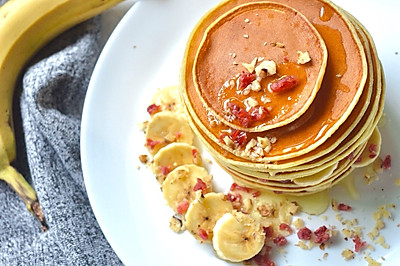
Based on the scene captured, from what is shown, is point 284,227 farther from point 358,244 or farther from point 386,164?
point 386,164

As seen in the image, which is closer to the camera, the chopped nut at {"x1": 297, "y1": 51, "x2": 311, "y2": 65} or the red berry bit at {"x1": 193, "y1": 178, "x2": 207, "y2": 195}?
the chopped nut at {"x1": 297, "y1": 51, "x2": 311, "y2": 65}

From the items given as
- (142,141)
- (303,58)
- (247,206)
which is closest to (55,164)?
(142,141)

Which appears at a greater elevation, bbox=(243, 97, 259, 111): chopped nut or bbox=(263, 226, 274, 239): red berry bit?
bbox=(243, 97, 259, 111): chopped nut

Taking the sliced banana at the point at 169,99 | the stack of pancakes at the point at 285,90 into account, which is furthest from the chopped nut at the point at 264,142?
the sliced banana at the point at 169,99

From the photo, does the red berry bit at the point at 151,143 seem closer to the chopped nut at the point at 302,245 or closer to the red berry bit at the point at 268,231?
the red berry bit at the point at 268,231

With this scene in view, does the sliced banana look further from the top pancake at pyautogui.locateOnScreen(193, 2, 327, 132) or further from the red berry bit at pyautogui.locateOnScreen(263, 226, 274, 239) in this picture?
the red berry bit at pyautogui.locateOnScreen(263, 226, 274, 239)

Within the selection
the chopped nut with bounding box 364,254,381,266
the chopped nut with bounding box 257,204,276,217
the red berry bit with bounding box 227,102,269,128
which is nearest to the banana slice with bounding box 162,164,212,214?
the chopped nut with bounding box 257,204,276,217

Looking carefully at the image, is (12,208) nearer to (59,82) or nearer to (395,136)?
(59,82)
